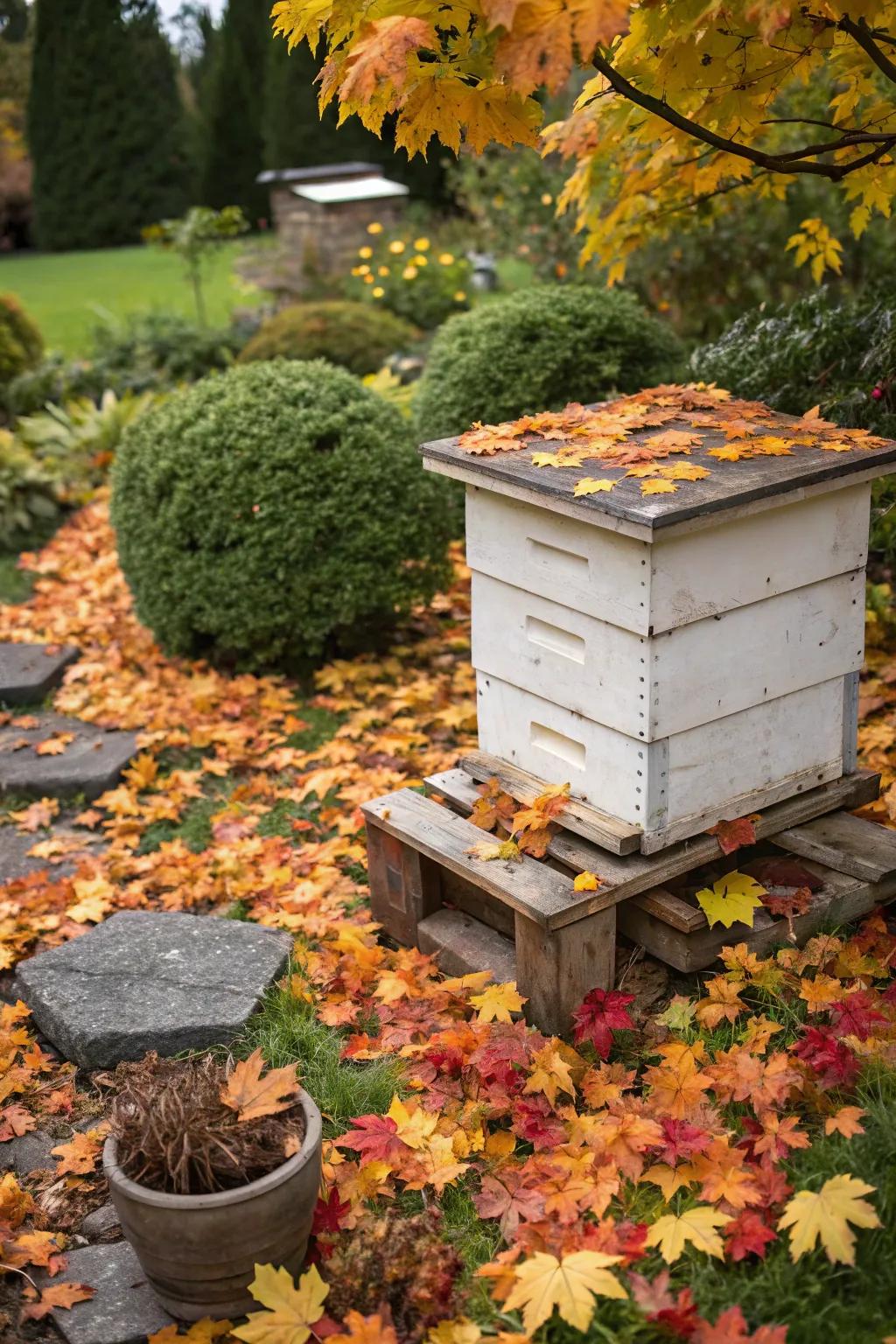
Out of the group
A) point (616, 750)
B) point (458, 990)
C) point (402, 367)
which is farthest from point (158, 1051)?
point (402, 367)

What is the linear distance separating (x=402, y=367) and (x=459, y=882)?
6.21m

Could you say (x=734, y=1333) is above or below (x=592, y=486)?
below

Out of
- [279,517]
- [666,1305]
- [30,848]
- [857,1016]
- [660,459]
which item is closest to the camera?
[666,1305]

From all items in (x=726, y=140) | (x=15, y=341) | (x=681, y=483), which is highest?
(x=726, y=140)

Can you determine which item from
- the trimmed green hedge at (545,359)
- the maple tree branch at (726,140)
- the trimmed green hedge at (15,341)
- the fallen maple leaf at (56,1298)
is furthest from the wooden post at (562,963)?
the trimmed green hedge at (15,341)

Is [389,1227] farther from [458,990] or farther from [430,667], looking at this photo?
[430,667]

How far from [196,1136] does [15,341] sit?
913cm

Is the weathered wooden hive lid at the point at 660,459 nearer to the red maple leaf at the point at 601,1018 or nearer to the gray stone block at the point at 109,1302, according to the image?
the red maple leaf at the point at 601,1018

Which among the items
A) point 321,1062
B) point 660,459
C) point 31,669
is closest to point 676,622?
point 660,459

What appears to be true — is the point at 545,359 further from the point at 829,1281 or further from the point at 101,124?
the point at 101,124

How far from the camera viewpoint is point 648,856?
3.11 meters

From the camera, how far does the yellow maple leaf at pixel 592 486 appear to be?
2.90 meters

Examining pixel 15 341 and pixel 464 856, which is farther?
pixel 15 341

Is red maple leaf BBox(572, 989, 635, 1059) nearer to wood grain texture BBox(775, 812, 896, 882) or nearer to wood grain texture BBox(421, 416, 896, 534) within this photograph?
wood grain texture BBox(775, 812, 896, 882)
